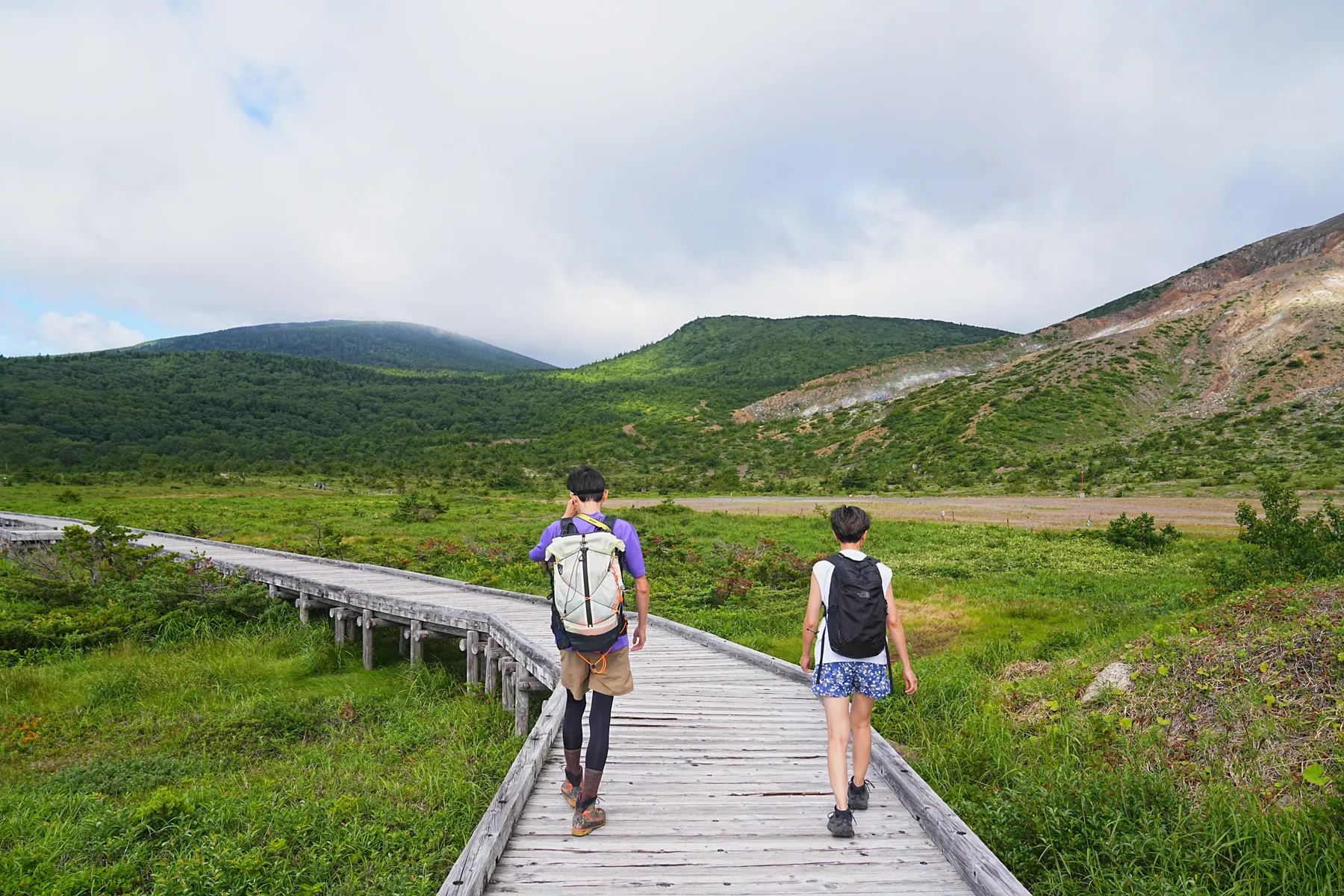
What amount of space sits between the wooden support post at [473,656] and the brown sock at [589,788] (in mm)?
5946

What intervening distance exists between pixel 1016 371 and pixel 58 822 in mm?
71907

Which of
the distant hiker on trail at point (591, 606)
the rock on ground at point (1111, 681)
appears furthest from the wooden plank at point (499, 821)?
the rock on ground at point (1111, 681)

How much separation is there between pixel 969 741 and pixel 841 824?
8.32 ft

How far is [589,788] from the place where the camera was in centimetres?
392

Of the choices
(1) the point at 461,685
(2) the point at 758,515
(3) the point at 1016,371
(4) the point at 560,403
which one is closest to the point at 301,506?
(2) the point at 758,515

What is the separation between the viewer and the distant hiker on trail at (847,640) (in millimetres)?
3660

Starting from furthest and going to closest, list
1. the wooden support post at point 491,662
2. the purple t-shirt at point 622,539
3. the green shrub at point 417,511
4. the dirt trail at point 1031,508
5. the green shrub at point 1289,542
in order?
the green shrub at point 417,511, the dirt trail at point 1031,508, the green shrub at point 1289,542, the wooden support post at point 491,662, the purple t-shirt at point 622,539

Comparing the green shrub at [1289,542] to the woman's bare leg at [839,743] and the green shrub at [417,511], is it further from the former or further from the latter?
the green shrub at [417,511]

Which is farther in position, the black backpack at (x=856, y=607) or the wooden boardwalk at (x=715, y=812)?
the black backpack at (x=856, y=607)

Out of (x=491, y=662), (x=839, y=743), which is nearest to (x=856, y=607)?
(x=839, y=743)

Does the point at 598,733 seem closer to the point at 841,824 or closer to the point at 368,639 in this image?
the point at 841,824

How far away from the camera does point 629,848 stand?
372 centimetres

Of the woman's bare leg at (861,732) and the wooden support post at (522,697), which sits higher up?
the woman's bare leg at (861,732)

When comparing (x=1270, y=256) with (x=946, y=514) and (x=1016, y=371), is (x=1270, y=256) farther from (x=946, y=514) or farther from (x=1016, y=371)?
(x=946, y=514)
